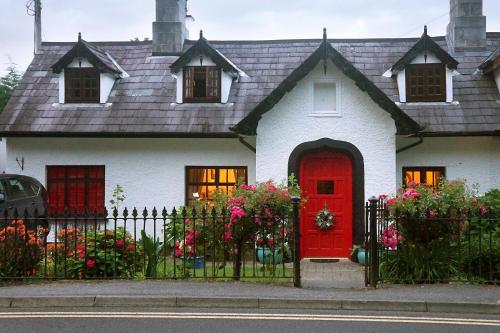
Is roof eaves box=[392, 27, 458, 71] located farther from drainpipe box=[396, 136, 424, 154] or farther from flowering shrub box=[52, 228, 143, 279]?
flowering shrub box=[52, 228, 143, 279]

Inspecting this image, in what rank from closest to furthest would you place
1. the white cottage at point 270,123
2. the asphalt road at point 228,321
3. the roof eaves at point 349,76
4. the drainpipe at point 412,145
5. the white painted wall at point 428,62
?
the asphalt road at point 228,321, the roof eaves at point 349,76, the white cottage at point 270,123, the drainpipe at point 412,145, the white painted wall at point 428,62

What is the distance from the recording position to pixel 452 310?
27.0 feet

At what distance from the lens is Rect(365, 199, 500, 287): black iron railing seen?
986 centimetres

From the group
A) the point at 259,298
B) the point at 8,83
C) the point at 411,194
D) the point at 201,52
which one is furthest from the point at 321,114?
the point at 8,83

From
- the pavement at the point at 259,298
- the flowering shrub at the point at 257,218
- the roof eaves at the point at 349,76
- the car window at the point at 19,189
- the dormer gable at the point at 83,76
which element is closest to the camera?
the pavement at the point at 259,298

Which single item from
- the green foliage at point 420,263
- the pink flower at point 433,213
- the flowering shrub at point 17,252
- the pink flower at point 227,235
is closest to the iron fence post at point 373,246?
the green foliage at point 420,263

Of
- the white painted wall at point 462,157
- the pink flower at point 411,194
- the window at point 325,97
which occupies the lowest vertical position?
the pink flower at point 411,194

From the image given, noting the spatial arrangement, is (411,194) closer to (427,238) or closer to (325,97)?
(427,238)

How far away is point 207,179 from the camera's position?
16000 mm

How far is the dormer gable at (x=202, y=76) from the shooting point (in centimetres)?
1625

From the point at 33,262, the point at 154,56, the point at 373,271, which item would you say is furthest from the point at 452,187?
the point at 154,56

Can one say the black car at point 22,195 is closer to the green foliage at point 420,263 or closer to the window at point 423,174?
A: the green foliage at point 420,263

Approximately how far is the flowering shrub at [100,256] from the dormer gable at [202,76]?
6.67 m

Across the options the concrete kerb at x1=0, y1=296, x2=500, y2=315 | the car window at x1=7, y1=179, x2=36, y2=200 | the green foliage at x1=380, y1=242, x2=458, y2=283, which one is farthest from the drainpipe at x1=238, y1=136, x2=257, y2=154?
the concrete kerb at x1=0, y1=296, x2=500, y2=315
